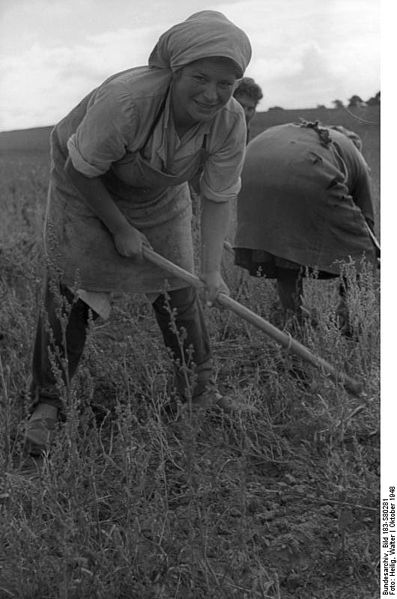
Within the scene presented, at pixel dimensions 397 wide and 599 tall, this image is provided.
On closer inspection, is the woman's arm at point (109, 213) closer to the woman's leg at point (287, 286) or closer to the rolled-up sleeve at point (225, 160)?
the rolled-up sleeve at point (225, 160)

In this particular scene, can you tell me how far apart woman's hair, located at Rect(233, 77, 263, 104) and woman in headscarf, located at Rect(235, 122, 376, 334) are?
174 millimetres

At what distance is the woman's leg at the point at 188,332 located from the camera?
9.20 feet

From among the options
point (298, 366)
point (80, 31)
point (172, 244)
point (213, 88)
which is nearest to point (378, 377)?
point (298, 366)

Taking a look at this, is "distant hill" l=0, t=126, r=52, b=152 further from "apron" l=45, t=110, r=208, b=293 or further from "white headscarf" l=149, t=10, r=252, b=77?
"white headscarf" l=149, t=10, r=252, b=77

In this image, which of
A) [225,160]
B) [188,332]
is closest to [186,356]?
[188,332]

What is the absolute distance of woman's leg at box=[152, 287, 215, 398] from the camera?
2.80 m

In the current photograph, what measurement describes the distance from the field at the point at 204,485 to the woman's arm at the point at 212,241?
31cm

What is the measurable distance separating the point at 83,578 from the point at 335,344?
1116 millimetres

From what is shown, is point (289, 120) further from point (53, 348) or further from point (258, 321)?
point (53, 348)

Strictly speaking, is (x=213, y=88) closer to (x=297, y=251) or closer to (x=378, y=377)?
(x=378, y=377)

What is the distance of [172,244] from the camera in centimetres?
280

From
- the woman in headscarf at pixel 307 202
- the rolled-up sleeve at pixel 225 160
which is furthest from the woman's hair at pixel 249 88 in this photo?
the rolled-up sleeve at pixel 225 160

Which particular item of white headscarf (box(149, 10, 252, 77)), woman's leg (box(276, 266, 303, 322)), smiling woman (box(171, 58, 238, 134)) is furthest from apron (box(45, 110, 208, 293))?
woman's leg (box(276, 266, 303, 322))

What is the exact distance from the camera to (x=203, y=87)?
229cm
